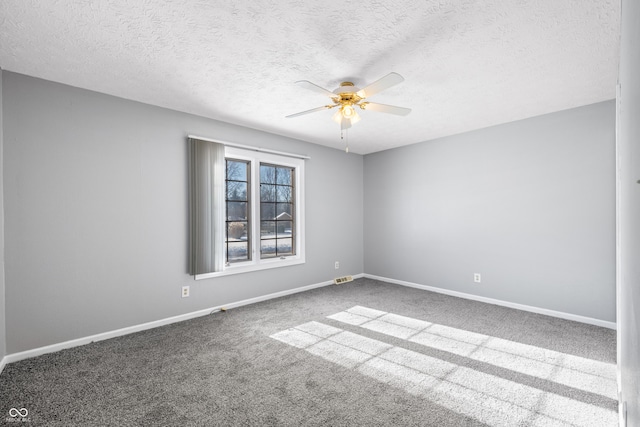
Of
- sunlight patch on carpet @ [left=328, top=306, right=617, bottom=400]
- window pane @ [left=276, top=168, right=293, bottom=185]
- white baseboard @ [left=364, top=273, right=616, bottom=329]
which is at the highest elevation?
window pane @ [left=276, top=168, right=293, bottom=185]

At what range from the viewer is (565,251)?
354 cm

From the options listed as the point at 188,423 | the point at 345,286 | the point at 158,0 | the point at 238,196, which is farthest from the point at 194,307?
the point at 158,0

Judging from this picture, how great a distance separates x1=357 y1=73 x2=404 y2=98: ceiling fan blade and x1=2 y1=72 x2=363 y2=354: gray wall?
2.16m

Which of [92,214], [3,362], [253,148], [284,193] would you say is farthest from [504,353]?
[3,362]

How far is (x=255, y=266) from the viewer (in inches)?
167

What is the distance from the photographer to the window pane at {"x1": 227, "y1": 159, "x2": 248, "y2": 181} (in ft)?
13.6

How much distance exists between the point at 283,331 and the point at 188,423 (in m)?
1.45

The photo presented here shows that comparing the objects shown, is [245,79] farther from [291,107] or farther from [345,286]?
[345,286]

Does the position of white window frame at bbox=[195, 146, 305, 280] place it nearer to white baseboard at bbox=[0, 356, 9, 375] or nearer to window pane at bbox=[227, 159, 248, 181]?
window pane at bbox=[227, 159, 248, 181]

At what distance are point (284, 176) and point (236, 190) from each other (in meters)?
0.88

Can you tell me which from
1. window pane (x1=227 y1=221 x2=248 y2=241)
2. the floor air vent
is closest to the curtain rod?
window pane (x1=227 y1=221 x2=248 y2=241)

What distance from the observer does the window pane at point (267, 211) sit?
448 cm

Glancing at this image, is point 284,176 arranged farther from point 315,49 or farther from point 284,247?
point 315,49

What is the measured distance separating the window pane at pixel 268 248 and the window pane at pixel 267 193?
619 mm
